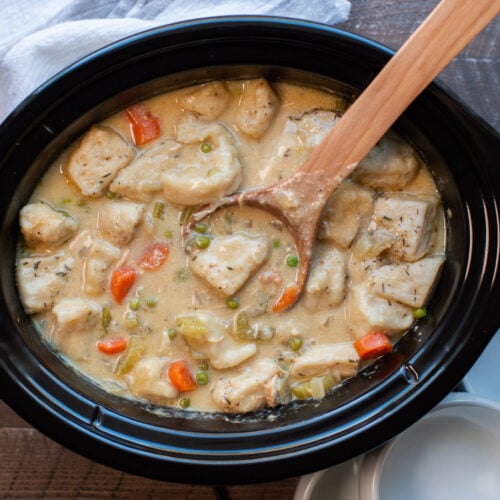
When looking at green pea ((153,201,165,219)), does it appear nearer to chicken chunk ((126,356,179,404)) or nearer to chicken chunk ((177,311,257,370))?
chicken chunk ((177,311,257,370))

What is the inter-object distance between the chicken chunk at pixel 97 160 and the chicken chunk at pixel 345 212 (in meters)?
0.87

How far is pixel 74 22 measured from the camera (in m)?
3.24

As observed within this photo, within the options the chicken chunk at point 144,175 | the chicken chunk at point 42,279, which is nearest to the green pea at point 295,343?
the chicken chunk at point 144,175

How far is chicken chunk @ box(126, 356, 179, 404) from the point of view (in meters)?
3.06

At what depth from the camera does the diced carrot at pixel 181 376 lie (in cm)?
309

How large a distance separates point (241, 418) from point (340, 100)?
137cm

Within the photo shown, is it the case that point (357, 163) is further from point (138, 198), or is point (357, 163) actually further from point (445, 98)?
point (138, 198)

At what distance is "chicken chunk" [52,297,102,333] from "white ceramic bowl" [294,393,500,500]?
3.54 feet

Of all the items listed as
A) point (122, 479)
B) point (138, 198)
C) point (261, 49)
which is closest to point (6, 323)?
point (138, 198)

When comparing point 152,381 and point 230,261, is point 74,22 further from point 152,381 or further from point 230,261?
point 152,381

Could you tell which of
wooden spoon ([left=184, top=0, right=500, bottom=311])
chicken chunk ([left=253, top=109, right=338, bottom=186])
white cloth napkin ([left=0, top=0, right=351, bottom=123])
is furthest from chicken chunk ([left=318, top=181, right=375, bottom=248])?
white cloth napkin ([left=0, top=0, right=351, bottom=123])

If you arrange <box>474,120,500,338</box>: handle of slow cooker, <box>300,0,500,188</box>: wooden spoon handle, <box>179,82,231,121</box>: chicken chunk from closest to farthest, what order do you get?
<box>300,0,500,188</box>: wooden spoon handle, <box>474,120,500,338</box>: handle of slow cooker, <box>179,82,231,121</box>: chicken chunk

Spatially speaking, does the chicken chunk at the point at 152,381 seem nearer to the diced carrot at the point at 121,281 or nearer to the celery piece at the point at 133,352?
the celery piece at the point at 133,352

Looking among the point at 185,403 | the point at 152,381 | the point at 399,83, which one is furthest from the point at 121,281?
the point at 399,83
